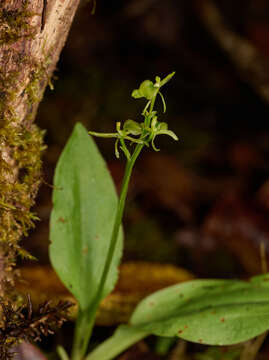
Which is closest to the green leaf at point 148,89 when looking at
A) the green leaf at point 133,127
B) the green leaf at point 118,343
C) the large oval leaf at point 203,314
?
the green leaf at point 133,127

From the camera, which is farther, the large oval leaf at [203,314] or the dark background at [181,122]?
the dark background at [181,122]

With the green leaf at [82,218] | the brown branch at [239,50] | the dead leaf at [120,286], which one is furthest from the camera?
the brown branch at [239,50]

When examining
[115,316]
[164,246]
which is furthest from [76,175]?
[164,246]

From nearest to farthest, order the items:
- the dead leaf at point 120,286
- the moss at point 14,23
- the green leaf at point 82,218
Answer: the moss at point 14,23
the green leaf at point 82,218
the dead leaf at point 120,286

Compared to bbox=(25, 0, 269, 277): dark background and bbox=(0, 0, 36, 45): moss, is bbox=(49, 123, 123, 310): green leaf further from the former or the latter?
bbox=(25, 0, 269, 277): dark background

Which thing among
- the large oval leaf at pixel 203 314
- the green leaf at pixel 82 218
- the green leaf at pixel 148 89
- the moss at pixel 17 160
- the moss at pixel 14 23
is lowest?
the large oval leaf at pixel 203 314

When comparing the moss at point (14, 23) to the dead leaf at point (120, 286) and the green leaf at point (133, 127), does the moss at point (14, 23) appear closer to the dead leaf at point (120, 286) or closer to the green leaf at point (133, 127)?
the green leaf at point (133, 127)
